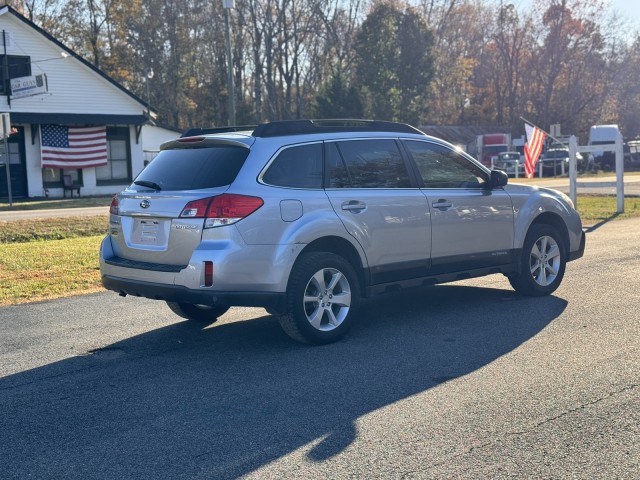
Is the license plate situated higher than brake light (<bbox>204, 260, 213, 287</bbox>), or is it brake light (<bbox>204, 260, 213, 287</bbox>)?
the license plate

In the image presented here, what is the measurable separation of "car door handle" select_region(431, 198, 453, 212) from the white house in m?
26.0

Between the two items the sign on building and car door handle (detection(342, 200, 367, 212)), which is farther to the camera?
the sign on building

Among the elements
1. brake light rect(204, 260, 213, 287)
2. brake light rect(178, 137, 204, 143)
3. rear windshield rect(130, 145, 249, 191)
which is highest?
brake light rect(178, 137, 204, 143)

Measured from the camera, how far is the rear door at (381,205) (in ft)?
23.0

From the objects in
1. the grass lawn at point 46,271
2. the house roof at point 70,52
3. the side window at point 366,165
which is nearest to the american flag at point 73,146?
the house roof at point 70,52

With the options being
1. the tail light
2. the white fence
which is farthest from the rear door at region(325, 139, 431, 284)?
the white fence

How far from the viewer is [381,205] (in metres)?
7.20

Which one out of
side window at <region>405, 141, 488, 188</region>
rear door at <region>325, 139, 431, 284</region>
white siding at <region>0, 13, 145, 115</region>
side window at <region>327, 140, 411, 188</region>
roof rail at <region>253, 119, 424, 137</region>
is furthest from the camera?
white siding at <region>0, 13, 145, 115</region>

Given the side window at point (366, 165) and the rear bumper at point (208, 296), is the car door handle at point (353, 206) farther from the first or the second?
the rear bumper at point (208, 296)

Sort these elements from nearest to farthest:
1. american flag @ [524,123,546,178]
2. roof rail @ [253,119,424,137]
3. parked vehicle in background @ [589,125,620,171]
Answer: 1. roof rail @ [253,119,424,137]
2. american flag @ [524,123,546,178]
3. parked vehicle in background @ [589,125,620,171]

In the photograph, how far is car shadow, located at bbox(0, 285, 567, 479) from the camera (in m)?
4.35

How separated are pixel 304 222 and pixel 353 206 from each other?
0.60m

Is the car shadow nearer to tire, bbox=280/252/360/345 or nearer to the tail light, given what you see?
tire, bbox=280/252/360/345

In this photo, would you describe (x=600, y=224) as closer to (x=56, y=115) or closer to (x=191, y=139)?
(x=191, y=139)
